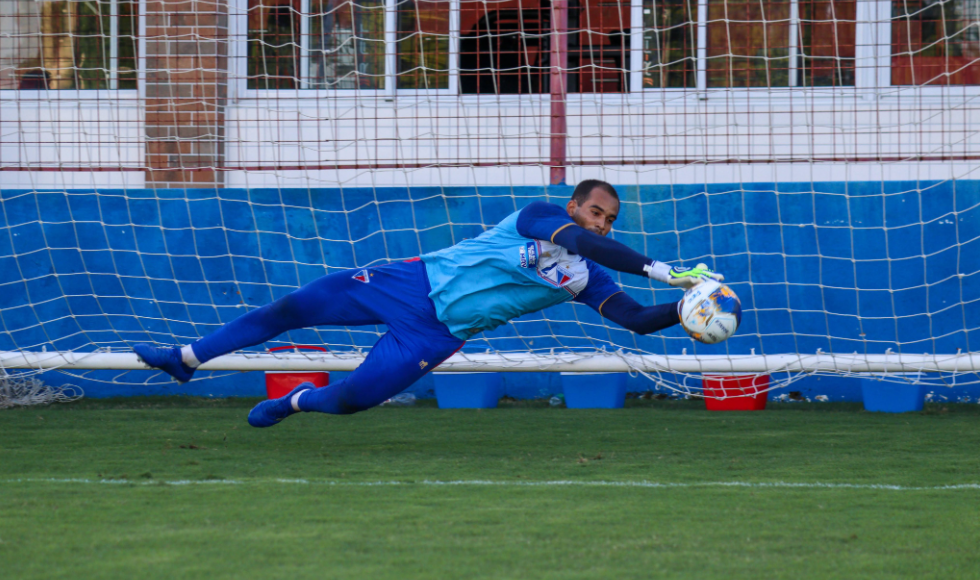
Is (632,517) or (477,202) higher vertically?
(477,202)

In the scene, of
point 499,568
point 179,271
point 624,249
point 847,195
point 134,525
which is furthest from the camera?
point 179,271

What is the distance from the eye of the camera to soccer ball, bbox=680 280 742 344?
380 centimetres

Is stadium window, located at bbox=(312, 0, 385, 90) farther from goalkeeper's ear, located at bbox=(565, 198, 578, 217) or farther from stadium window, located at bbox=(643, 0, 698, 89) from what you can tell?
goalkeeper's ear, located at bbox=(565, 198, 578, 217)

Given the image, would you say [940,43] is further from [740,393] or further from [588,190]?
[588,190]

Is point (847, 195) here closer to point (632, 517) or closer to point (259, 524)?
point (632, 517)

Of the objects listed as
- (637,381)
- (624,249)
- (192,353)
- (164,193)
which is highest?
(164,193)

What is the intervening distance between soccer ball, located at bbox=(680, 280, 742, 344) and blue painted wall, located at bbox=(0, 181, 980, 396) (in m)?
2.59

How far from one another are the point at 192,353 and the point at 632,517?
2313 millimetres

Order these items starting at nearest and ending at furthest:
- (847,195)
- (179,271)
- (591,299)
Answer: (591,299) < (847,195) < (179,271)

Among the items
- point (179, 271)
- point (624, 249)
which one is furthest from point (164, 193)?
point (624, 249)

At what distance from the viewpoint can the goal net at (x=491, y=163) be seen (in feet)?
21.5

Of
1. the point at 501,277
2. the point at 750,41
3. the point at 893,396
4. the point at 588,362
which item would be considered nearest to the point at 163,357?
the point at 501,277

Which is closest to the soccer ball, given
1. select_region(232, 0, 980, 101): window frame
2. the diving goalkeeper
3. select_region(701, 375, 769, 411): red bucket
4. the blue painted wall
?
the diving goalkeeper

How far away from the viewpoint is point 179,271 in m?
6.98
